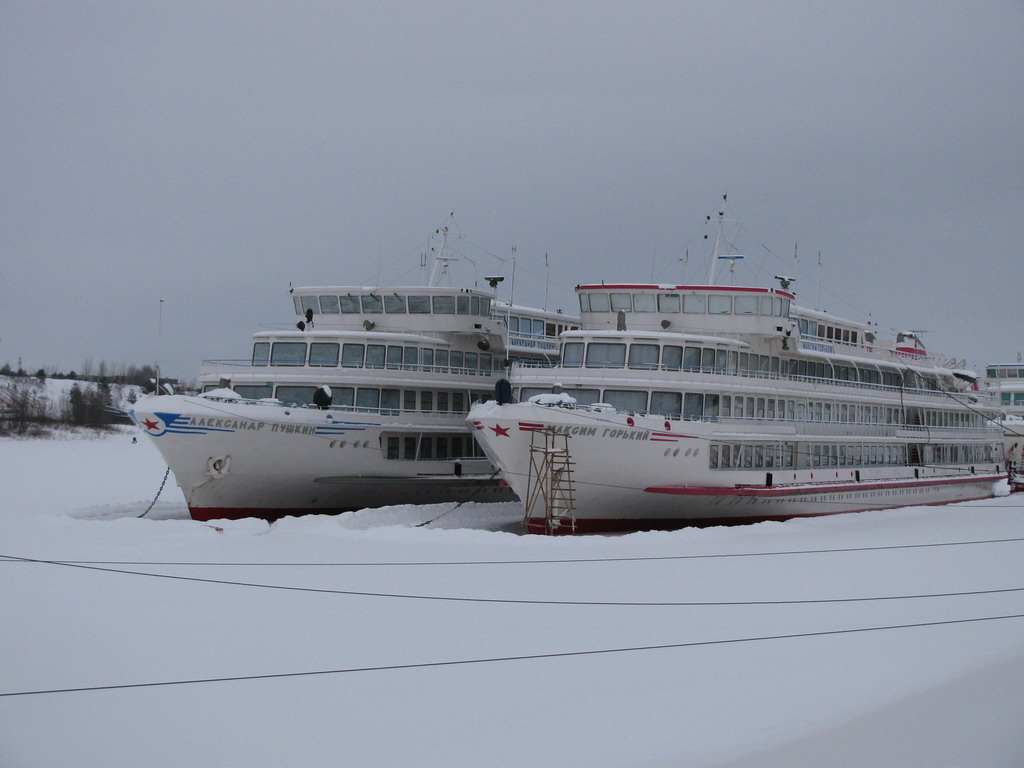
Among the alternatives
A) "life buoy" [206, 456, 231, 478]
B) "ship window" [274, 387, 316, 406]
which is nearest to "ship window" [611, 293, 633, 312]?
"ship window" [274, 387, 316, 406]

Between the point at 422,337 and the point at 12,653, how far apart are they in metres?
Result: 20.9

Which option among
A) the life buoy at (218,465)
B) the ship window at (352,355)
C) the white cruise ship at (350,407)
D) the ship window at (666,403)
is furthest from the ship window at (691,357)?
the life buoy at (218,465)

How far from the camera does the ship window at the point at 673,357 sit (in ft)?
89.3

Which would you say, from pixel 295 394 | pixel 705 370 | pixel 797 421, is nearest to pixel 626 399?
pixel 705 370

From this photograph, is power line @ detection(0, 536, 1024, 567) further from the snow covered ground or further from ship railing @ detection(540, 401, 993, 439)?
ship railing @ detection(540, 401, 993, 439)

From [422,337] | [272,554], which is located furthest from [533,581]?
[422,337]

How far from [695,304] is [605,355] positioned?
12.8 ft

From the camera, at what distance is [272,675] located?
11.5 meters

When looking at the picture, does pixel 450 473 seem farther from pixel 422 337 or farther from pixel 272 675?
pixel 272 675

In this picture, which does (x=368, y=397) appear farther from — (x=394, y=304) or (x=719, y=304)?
(x=719, y=304)

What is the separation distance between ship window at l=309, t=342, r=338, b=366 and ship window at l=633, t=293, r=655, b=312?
958cm

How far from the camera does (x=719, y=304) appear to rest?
1153 inches

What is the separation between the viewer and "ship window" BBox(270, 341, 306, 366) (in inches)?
1212

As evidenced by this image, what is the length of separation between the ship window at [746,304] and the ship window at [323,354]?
497 inches
